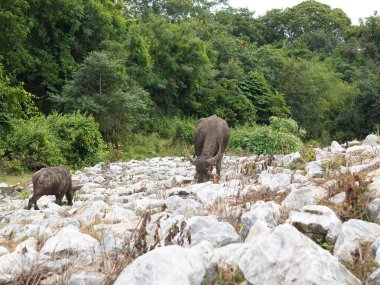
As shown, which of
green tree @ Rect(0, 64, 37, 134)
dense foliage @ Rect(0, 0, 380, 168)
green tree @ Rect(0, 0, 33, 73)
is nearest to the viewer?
green tree @ Rect(0, 64, 37, 134)

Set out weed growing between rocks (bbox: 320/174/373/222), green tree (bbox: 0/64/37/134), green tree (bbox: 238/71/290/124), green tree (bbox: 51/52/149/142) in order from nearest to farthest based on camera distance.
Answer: weed growing between rocks (bbox: 320/174/373/222)
green tree (bbox: 0/64/37/134)
green tree (bbox: 51/52/149/142)
green tree (bbox: 238/71/290/124)

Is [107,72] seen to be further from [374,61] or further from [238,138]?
[374,61]

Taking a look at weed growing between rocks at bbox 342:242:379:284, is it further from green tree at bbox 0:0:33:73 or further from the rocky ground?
green tree at bbox 0:0:33:73

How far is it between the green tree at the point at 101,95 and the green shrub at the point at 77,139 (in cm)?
285

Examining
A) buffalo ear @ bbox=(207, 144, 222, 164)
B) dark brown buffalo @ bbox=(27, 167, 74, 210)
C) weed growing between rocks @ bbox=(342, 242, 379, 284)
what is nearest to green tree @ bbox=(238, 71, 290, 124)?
buffalo ear @ bbox=(207, 144, 222, 164)

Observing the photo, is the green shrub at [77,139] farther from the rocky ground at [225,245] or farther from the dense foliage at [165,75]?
the rocky ground at [225,245]

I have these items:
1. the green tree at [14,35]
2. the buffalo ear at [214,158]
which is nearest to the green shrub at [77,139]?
the green tree at [14,35]

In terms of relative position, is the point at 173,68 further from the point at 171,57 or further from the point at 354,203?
the point at 354,203

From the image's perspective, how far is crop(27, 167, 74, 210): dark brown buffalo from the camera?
9875 millimetres

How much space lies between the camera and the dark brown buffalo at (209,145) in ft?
35.1

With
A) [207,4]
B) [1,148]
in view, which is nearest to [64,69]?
[1,148]

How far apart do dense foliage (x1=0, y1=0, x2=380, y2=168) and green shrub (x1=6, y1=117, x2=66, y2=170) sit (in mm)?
44

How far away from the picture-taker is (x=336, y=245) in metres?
3.26

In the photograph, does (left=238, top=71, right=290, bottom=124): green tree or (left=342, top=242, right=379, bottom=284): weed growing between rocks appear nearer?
(left=342, top=242, right=379, bottom=284): weed growing between rocks
